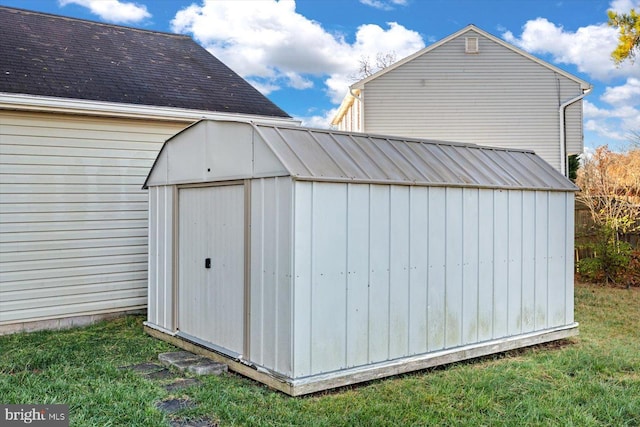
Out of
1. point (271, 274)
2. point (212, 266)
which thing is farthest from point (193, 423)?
point (212, 266)

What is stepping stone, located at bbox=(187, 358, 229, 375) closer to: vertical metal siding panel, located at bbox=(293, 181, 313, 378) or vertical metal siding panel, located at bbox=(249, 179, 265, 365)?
vertical metal siding panel, located at bbox=(249, 179, 265, 365)

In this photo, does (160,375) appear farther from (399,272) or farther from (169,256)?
(399,272)

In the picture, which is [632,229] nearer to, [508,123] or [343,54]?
[508,123]

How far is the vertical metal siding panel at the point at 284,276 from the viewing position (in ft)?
12.9

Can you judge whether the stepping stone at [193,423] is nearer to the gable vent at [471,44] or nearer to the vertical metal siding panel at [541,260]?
the vertical metal siding panel at [541,260]

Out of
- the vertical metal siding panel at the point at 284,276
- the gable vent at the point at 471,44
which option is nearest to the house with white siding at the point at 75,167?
the vertical metal siding panel at the point at 284,276

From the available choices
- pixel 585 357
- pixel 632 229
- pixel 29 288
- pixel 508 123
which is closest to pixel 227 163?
pixel 29 288

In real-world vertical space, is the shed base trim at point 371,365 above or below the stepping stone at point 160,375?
above

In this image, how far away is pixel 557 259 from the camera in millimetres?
5832

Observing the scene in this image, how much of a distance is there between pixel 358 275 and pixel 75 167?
4292 mm

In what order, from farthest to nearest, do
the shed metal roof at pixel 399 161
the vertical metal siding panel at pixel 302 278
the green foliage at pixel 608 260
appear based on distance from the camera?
the green foliage at pixel 608 260, the shed metal roof at pixel 399 161, the vertical metal siding panel at pixel 302 278

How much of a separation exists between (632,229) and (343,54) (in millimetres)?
16755

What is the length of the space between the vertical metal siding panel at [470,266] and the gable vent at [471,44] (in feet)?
34.4

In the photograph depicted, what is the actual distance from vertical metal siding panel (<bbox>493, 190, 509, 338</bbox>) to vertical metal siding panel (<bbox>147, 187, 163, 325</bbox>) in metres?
3.68
